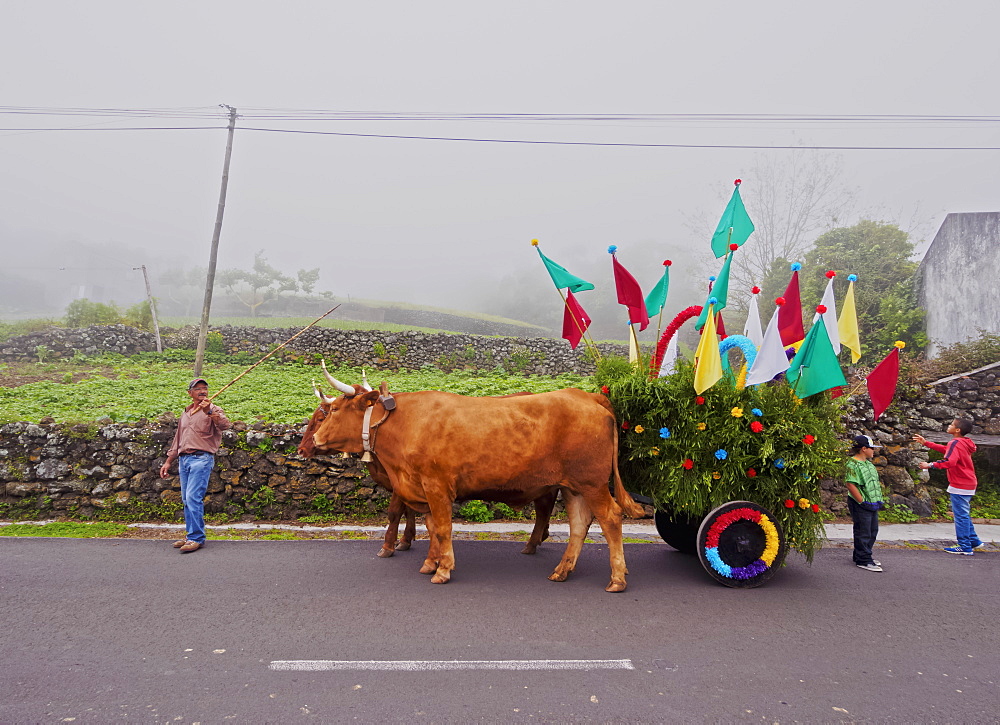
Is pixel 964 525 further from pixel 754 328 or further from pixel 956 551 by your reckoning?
pixel 754 328

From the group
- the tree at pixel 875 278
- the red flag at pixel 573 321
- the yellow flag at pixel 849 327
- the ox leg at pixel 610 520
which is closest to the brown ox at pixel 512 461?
the ox leg at pixel 610 520

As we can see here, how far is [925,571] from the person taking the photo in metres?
6.55

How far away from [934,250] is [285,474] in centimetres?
2167

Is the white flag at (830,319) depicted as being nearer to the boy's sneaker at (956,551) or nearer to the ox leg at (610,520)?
the ox leg at (610,520)

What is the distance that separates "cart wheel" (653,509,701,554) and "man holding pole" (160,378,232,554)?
4.98 meters

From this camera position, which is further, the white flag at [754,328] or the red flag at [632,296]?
the red flag at [632,296]

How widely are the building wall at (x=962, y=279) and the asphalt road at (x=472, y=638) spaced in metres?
14.6

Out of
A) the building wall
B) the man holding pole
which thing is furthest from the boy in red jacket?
the building wall

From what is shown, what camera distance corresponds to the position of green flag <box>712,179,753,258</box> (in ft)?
23.0

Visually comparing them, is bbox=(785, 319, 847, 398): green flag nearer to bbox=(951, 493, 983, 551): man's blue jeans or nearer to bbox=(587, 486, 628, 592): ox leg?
bbox=(587, 486, 628, 592): ox leg

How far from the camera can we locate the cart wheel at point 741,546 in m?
5.71

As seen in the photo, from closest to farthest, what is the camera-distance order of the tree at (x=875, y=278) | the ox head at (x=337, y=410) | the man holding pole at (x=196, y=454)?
the ox head at (x=337, y=410)
the man holding pole at (x=196, y=454)
the tree at (x=875, y=278)

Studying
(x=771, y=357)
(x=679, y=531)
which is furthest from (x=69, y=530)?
(x=771, y=357)

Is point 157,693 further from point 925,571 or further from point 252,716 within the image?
point 925,571
